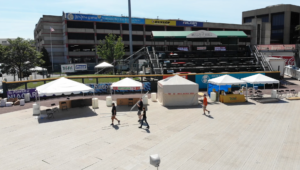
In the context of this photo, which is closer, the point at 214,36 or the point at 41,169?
the point at 41,169

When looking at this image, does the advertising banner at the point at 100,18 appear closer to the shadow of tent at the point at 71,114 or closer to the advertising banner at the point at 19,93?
the advertising banner at the point at 19,93

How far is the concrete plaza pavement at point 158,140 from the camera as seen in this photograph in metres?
9.53

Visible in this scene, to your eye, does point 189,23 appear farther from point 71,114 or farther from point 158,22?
point 71,114

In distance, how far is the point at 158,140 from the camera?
39.7ft

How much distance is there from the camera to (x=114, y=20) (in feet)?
234

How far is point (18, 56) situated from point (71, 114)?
23017 mm

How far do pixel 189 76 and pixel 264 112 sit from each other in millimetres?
12816

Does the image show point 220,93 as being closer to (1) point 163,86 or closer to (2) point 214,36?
(1) point 163,86

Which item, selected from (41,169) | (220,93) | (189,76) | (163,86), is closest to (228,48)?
(189,76)

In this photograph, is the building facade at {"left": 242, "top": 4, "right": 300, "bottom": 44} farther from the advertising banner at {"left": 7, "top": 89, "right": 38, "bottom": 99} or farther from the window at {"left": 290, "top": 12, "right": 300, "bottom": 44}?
the advertising banner at {"left": 7, "top": 89, "right": 38, "bottom": 99}

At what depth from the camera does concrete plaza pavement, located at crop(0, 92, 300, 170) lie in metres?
9.53

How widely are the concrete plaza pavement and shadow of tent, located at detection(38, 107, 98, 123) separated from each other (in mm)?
80

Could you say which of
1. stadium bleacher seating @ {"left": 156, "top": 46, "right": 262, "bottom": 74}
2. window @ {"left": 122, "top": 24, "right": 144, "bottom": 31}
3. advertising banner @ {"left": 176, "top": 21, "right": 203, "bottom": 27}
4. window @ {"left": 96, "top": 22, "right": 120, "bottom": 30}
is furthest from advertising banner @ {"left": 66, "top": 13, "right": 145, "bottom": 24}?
stadium bleacher seating @ {"left": 156, "top": 46, "right": 262, "bottom": 74}

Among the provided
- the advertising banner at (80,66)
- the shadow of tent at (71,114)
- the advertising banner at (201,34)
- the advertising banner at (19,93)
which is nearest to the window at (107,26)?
the advertising banner at (201,34)
